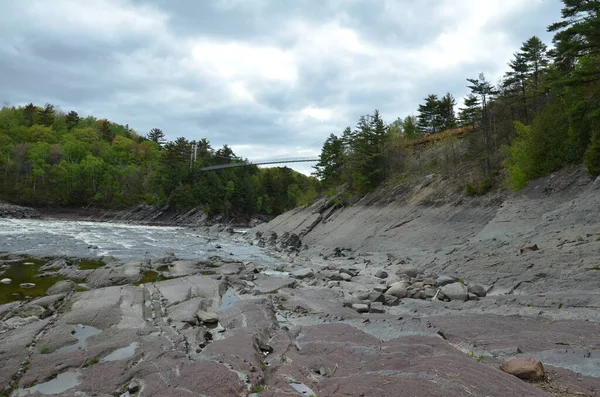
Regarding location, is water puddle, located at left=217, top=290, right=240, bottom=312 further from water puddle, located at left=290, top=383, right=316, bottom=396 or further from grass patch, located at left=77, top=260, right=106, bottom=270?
grass patch, located at left=77, top=260, right=106, bottom=270

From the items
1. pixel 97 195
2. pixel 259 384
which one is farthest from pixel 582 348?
pixel 97 195

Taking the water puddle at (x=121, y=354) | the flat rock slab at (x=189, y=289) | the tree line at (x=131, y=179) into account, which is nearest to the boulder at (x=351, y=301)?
the flat rock slab at (x=189, y=289)

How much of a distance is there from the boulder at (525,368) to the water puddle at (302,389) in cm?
300

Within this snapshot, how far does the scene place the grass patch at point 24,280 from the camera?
487 inches

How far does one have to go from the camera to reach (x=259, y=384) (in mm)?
5934

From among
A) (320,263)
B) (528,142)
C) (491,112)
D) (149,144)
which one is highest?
(149,144)

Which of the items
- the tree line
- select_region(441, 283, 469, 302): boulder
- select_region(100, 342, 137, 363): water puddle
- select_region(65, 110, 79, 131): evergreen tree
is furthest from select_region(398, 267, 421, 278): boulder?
select_region(65, 110, 79, 131): evergreen tree

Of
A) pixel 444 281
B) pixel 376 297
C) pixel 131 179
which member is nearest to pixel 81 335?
pixel 376 297

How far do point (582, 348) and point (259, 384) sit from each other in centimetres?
552

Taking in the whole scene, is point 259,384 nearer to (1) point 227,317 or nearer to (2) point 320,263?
(1) point 227,317

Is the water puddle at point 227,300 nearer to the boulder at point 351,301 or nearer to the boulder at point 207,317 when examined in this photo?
the boulder at point 207,317

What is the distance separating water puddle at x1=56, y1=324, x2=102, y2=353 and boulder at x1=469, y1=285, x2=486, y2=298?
10798 mm

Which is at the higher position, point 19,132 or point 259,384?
point 19,132

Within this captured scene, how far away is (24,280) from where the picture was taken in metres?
14.7
